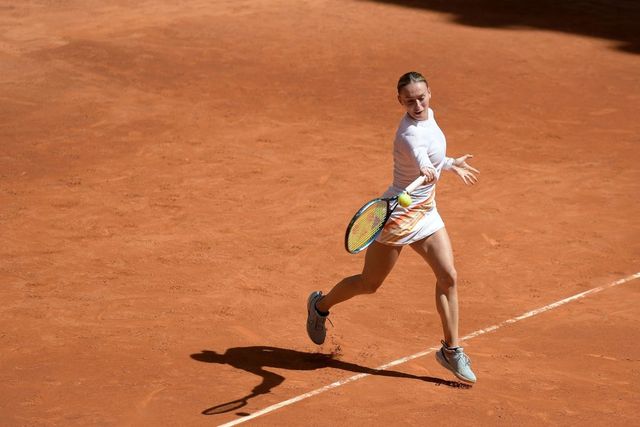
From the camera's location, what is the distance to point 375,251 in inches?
283

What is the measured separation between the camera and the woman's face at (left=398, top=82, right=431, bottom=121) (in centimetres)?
683

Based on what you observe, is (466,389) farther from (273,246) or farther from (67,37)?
(67,37)

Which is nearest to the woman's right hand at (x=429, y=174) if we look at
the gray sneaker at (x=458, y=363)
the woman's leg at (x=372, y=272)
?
the woman's leg at (x=372, y=272)

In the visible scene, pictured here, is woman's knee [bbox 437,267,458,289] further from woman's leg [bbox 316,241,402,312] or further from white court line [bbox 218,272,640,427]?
white court line [bbox 218,272,640,427]

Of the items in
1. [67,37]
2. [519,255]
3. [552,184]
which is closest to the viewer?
[519,255]

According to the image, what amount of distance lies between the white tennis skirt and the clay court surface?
1063mm

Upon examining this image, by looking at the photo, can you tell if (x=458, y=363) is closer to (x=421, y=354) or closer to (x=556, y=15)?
(x=421, y=354)

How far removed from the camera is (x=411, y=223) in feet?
22.9

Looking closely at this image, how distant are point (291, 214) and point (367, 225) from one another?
4159mm

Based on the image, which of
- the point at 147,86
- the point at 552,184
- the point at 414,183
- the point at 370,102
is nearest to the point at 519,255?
the point at 552,184

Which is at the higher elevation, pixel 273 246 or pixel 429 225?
pixel 429 225

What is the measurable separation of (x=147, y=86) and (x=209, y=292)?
7.31 m

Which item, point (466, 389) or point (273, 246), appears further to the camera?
point (273, 246)

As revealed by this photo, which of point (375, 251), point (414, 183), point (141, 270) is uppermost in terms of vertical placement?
point (414, 183)
